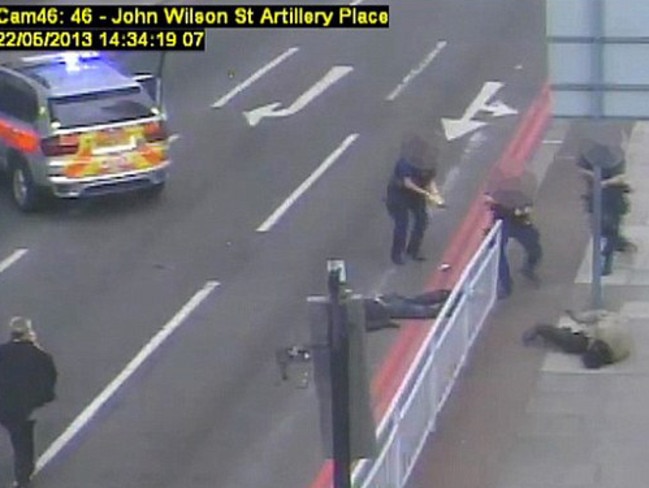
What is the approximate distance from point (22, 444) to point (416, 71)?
16412 millimetres

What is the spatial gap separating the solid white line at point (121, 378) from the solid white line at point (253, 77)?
8.36 m

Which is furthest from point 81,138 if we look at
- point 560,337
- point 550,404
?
point 550,404

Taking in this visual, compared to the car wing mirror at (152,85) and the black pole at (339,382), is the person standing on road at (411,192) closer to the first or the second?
the car wing mirror at (152,85)

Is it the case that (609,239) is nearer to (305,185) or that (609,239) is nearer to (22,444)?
(305,185)

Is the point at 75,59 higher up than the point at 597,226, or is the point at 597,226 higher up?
the point at 75,59

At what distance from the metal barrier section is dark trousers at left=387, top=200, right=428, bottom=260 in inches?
57.1

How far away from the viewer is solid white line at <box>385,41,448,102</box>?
3138 cm

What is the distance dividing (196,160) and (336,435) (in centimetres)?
1575

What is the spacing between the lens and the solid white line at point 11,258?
23964mm

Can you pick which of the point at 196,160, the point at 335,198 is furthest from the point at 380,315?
the point at 196,160

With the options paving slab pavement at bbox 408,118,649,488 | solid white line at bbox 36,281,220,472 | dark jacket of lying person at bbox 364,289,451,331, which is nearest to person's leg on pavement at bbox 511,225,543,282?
paving slab pavement at bbox 408,118,649,488

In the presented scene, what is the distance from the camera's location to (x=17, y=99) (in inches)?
1043

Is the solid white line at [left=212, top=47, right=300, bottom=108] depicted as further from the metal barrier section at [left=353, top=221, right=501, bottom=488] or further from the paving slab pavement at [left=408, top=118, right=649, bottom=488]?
the metal barrier section at [left=353, top=221, right=501, bottom=488]
